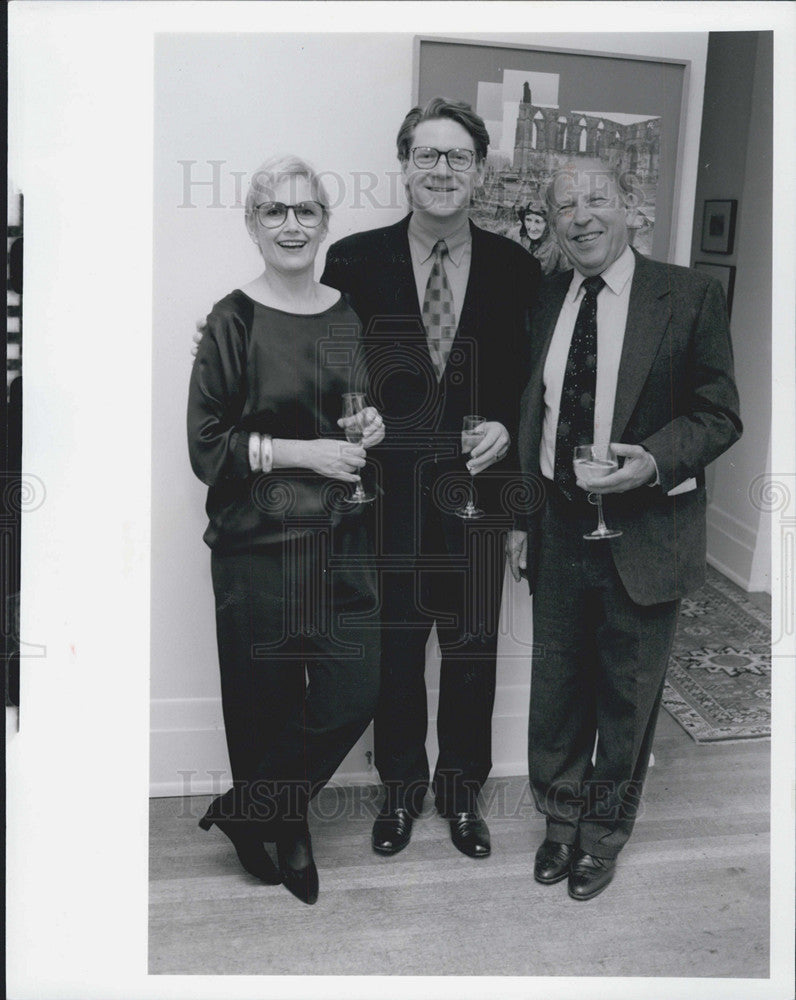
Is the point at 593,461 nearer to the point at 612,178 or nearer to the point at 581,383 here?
the point at 581,383

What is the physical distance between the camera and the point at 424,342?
2225 millimetres

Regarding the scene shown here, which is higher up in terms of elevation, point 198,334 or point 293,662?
point 198,334

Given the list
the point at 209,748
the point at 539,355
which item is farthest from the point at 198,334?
the point at 209,748

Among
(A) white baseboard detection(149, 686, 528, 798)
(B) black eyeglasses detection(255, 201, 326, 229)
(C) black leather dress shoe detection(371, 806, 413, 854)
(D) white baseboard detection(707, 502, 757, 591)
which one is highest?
(B) black eyeglasses detection(255, 201, 326, 229)

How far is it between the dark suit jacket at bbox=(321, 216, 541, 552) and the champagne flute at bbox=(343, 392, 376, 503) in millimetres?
62

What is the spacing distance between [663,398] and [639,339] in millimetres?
132

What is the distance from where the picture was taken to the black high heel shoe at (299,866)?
231cm

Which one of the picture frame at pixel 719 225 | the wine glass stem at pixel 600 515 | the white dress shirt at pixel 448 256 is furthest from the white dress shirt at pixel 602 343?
the picture frame at pixel 719 225

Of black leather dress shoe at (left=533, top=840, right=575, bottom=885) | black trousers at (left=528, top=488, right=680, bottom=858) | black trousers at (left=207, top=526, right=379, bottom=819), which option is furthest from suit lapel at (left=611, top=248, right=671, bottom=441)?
black leather dress shoe at (left=533, top=840, right=575, bottom=885)

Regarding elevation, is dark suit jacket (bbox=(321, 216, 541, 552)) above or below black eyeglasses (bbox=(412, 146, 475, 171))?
below

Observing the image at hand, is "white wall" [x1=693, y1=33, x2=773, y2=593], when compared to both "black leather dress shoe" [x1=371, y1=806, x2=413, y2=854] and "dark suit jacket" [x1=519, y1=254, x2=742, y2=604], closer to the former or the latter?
"dark suit jacket" [x1=519, y1=254, x2=742, y2=604]

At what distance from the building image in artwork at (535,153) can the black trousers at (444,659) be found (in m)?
0.63

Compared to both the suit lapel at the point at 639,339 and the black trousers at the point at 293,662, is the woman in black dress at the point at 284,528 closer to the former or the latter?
the black trousers at the point at 293,662

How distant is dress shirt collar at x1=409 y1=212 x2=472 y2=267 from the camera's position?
2217 mm
